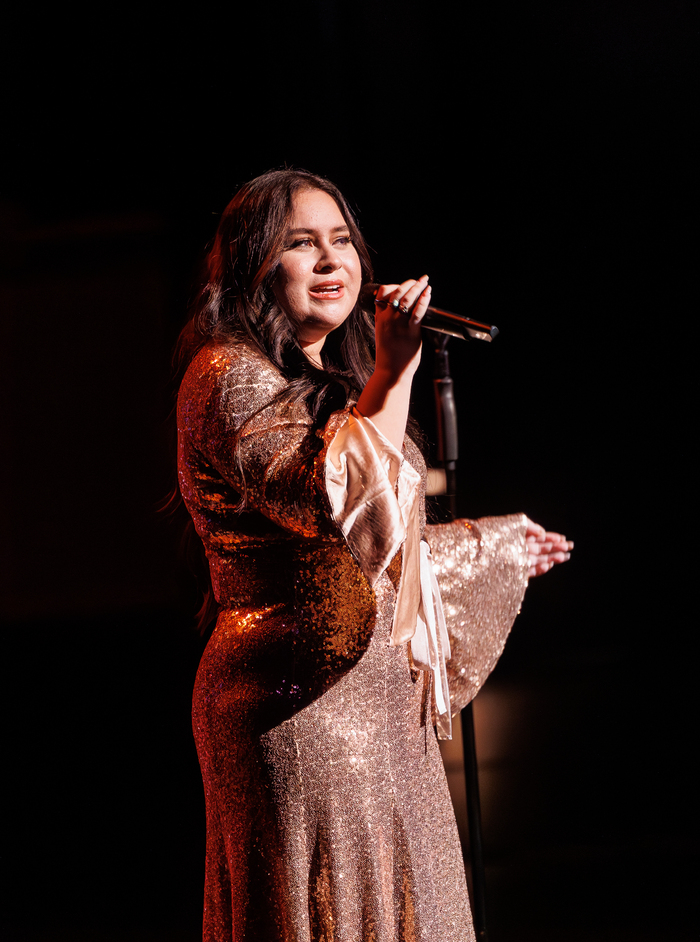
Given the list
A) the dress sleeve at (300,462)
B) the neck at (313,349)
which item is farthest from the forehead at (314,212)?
the dress sleeve at (300,462)

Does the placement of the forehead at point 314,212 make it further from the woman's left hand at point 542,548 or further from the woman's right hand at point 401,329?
the woman's left hand at point 542,548

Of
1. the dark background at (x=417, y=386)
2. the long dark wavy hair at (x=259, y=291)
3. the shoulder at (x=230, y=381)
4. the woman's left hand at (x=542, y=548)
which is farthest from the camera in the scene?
the dark background at (x=417, y=386)

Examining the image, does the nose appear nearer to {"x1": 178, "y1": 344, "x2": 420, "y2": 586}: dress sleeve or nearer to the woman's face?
the woman's face

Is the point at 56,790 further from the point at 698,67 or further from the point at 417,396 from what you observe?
the point at 698,67

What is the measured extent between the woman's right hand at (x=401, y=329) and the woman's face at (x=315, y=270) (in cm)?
25

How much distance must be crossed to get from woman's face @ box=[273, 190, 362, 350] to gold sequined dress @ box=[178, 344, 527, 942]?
150mm

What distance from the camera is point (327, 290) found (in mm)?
1059

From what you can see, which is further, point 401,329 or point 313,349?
point 313,349

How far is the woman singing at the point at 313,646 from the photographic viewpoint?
809mm

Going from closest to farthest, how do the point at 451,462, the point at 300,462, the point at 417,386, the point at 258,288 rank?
the point at 300,462 → the point at 258,288 → the point at 451,462 → the point at 417,386

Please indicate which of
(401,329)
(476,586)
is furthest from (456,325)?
(476,586)

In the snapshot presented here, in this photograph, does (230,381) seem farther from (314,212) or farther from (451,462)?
(451,462)

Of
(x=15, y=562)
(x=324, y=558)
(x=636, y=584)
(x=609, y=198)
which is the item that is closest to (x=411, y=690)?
(x=324, y=558)

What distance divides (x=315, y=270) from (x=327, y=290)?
0.03m
